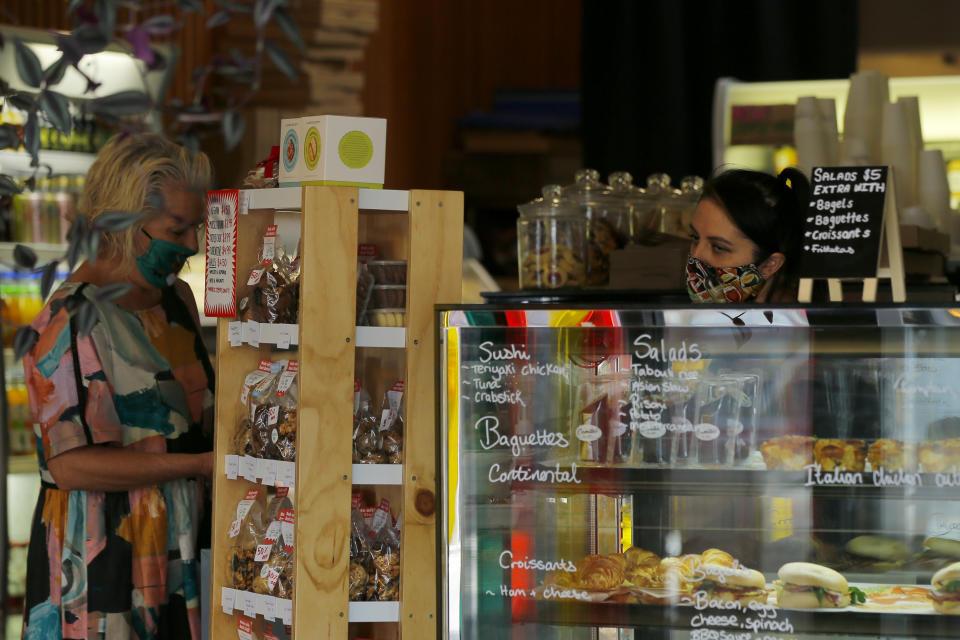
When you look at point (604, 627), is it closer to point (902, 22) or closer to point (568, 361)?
point (568, 361)

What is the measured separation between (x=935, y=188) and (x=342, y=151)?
8.77ft

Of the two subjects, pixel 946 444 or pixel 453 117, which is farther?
pixel 453 117

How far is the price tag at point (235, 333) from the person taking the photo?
2199mm

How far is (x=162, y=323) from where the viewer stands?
106 inches

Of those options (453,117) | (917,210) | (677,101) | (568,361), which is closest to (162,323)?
(568,361)

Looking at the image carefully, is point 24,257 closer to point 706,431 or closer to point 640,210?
point 706,431

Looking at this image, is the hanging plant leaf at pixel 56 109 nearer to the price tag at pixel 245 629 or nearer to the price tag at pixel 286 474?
the price tag at pixel 286 474

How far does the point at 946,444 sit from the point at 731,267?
669mm

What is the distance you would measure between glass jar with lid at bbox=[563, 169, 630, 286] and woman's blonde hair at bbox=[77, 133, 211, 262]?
3.39 ft

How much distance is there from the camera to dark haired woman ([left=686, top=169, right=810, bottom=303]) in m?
2.36

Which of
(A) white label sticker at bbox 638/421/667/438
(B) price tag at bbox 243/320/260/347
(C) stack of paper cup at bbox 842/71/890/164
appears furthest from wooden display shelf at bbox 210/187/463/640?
(C) stack of paper cup at bbox 842/71/890/164

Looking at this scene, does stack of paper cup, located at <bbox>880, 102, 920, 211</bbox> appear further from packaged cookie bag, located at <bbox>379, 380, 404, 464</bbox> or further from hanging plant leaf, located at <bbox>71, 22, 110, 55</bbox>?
hanging plant leaf, located at <bbox>71, 22, 110, 55</bbox>

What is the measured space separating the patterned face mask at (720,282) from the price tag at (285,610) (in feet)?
3.41

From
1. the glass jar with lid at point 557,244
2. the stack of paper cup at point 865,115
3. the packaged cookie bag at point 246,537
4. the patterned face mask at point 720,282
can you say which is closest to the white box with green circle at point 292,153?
the packaged cookie bag at point 246,537
